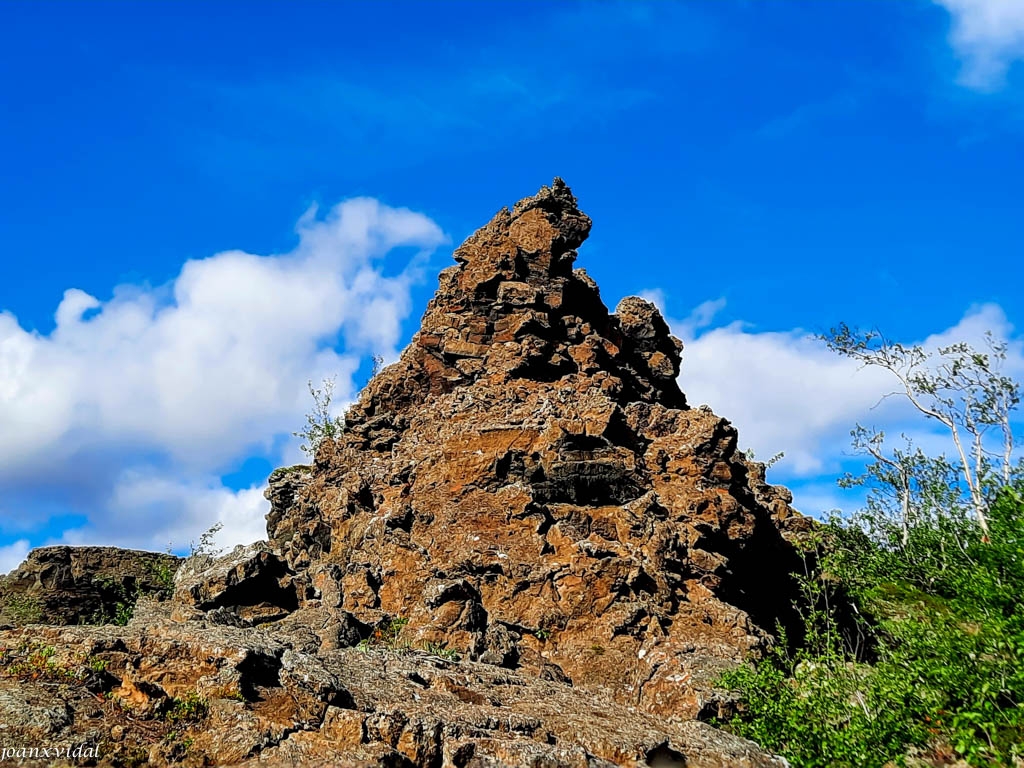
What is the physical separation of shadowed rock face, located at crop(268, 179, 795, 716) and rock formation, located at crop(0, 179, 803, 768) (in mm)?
103

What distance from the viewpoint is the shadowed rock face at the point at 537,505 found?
1078 inches

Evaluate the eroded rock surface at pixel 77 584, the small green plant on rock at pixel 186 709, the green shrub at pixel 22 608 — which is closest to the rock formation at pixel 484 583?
the small green plant on rock at pixel 186 709

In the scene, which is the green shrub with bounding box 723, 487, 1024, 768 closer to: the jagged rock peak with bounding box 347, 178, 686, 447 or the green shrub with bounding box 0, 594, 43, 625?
the jagged rock peak with bounding box 347, 178, 686, 447

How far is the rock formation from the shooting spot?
46.9ft

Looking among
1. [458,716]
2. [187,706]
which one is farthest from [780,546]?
[187,706]

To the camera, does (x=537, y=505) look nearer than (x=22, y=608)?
Yes

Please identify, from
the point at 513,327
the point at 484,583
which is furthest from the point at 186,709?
the point at 513,327

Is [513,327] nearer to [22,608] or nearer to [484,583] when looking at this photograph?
[484,583]

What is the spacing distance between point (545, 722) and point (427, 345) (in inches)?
1119

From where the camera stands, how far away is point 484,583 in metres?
30.1

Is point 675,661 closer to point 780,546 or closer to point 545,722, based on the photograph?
point 545,722

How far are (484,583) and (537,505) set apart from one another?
13.3ft

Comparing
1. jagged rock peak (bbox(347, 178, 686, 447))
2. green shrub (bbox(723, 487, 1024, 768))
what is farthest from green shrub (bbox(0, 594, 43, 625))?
green shrub (bbox(723, 487, 1024, 768))

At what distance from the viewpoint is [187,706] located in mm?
14258
